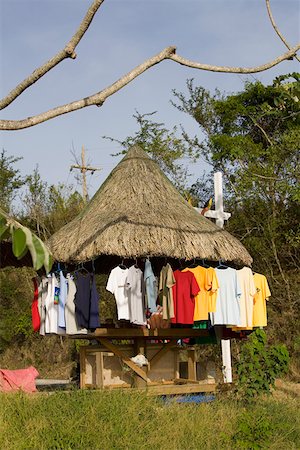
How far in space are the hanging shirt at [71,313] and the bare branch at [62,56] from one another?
673 cm

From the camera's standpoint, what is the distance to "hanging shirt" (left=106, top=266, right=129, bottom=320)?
934 cm

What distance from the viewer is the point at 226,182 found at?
17.3 meters

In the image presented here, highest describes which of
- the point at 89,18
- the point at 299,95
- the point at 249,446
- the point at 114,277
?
the point at 299,95

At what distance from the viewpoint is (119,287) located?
9461 mm

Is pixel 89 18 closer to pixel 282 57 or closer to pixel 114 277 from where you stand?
pixel 282 57

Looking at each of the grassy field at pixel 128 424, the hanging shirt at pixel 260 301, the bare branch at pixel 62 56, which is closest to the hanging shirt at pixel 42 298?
the grassy field at pixel 128 424

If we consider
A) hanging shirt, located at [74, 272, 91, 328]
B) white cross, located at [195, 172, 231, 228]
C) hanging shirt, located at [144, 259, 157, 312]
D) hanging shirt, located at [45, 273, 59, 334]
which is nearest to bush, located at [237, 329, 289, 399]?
hanging shirt, located at [144, 259, 157, 312]

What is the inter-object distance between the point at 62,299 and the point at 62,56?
6887mm

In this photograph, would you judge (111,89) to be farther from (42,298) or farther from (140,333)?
(42,298)

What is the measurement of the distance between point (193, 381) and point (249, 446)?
10.7 ft

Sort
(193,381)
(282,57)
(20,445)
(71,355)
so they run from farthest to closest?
1. (71,355)
2. (193,381)
3. (20,445)
4. (282,57)

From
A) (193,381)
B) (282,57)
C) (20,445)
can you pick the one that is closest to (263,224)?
(193,381)

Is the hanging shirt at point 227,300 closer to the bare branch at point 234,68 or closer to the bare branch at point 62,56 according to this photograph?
the bare branch at point 234,68

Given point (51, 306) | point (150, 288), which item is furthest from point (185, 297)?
point (51, 306)
